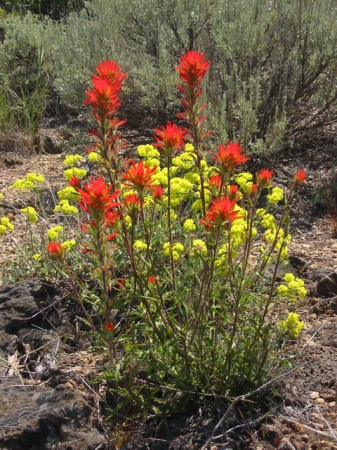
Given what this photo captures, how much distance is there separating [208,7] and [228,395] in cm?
414

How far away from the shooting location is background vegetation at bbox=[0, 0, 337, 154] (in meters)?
4.97

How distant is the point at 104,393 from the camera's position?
2646 millimetres

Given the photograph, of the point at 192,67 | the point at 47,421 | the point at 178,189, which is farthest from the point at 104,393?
the point at 192,67

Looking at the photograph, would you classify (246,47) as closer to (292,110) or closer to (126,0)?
(292,110)

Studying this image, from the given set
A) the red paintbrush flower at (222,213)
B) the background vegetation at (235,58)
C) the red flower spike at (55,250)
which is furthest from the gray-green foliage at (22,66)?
the red paintbrush flower at (222,213)

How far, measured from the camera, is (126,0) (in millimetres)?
5672

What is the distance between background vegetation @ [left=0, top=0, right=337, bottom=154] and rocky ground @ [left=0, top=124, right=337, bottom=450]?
67.5 inches

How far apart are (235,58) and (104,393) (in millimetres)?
3648

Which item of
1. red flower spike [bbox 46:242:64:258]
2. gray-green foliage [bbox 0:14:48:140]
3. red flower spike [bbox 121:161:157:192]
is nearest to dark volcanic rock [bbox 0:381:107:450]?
red flower spike [bbox 46:242:64:258]

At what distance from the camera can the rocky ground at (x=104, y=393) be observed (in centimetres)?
224

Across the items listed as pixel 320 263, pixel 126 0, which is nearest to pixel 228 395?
pixel 320 263

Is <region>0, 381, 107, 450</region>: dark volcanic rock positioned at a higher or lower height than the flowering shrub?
lower

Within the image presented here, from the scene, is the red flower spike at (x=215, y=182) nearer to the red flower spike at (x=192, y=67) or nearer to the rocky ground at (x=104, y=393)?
the red flower spike at (x=192, y=67)

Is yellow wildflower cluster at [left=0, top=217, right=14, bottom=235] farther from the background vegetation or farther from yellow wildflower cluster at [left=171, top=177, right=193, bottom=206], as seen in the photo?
the background vegetation
